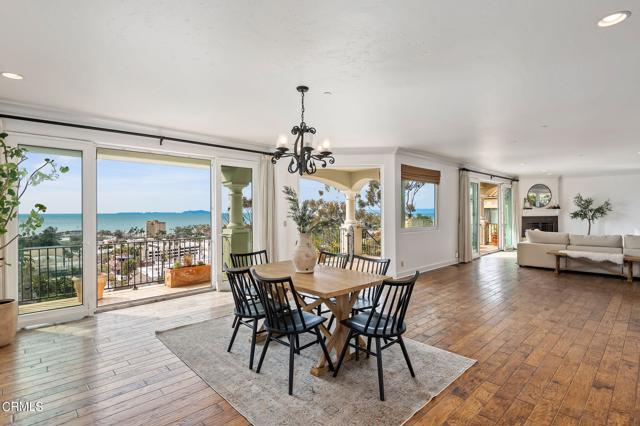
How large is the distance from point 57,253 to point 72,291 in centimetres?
53

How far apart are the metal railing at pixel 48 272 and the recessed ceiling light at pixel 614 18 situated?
5.61 metres

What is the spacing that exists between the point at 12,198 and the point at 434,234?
285 inches

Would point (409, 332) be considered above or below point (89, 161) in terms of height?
below

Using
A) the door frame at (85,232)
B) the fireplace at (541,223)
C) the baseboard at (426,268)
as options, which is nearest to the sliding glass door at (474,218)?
the baseboard at (426,268)

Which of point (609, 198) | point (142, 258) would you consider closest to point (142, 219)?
point (142, 258)

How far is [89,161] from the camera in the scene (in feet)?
14.0

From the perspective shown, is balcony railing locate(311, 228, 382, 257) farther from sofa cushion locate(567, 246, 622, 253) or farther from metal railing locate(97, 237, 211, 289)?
sofa cushion locate(567, 246, 622, 253)

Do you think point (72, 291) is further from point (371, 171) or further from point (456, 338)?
point (371, 171)

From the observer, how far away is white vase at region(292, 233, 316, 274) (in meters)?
3.36

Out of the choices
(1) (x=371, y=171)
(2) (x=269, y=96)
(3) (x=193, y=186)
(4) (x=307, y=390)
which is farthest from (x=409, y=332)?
(3) (x=193, y=186)

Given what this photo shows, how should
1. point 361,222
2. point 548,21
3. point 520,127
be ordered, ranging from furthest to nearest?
point 361,222 → point 520,127 → point 548,21

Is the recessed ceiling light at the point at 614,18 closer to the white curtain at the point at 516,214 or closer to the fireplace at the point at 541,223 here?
the white curtain at the point at 516,214

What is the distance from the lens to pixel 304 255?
3.36 m

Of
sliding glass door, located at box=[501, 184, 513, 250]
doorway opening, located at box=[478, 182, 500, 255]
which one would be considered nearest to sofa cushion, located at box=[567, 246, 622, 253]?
sliding glass door, located at box=[501, 184, 513, 250]
